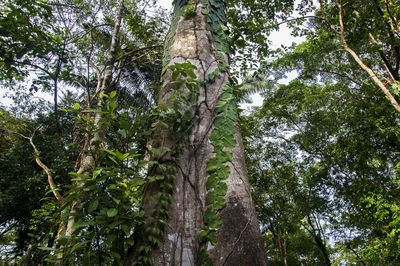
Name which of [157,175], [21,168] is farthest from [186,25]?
[21,168]

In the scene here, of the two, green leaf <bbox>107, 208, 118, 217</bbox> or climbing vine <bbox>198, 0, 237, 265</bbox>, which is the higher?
climbing vine <bbox>198, 0, 237, 265</bbox>

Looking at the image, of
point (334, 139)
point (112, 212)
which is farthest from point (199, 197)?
point (334, 139)

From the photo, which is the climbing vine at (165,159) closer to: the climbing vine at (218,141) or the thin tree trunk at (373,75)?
the climbing vine at (218,141)

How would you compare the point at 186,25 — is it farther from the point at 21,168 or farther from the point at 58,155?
the point at 21,168

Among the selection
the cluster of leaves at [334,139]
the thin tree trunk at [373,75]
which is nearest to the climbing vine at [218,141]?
the cluster of leaves at [334,139]

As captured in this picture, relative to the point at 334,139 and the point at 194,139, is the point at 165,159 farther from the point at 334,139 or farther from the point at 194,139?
the point at 334,139

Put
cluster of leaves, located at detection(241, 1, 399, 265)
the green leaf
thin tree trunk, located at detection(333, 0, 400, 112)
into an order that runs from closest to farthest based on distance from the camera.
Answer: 1. the green leaf
2. thin tree trunk, located at detection(333, 0, 400, 112)
3. cluster of leaves, located at detection(241, 1, 399, 265)

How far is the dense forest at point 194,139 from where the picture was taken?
114 cm

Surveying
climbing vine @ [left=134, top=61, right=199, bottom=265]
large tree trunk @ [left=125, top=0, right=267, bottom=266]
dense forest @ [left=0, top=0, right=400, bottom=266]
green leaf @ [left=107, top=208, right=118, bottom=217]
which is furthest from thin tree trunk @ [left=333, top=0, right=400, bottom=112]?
green leaf @ [left=107, top=208, right=118, bottom=217]

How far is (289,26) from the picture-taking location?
6027 millimetres

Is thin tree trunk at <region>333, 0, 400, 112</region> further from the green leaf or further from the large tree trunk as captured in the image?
the green leaf

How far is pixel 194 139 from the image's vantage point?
1.48 m

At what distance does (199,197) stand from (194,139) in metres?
0.39

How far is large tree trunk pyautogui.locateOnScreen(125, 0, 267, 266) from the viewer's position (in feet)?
3.45
